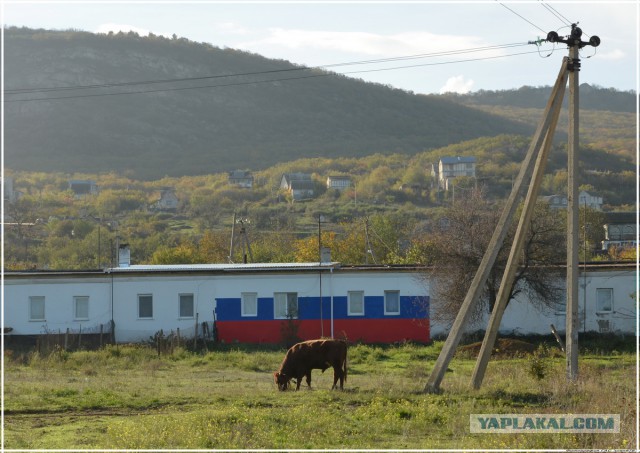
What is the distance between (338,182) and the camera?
5399 inches

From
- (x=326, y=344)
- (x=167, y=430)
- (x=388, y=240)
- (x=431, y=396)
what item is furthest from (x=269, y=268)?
(x=388, y=240)

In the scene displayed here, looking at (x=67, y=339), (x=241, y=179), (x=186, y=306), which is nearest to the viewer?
(x=67, y=339)

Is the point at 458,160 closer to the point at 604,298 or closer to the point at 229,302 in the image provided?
the point at 604,298

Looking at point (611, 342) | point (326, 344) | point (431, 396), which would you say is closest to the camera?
point (431, 396)

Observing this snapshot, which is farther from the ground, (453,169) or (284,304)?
(453,169)

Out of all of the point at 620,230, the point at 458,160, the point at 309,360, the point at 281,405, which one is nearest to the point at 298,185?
the point at 458,160

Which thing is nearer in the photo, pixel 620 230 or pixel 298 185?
pixel 620 230

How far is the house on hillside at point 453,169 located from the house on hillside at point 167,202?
3869cm

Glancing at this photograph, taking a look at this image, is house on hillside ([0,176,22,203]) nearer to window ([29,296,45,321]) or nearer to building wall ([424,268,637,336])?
window ([29,296,45,321])

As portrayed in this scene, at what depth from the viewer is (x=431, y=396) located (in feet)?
65.7

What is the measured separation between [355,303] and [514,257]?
17344 mm

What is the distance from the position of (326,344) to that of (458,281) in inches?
560

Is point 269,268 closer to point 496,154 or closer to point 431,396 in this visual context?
point 431,396

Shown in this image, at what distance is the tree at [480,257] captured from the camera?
36031 millimetres
